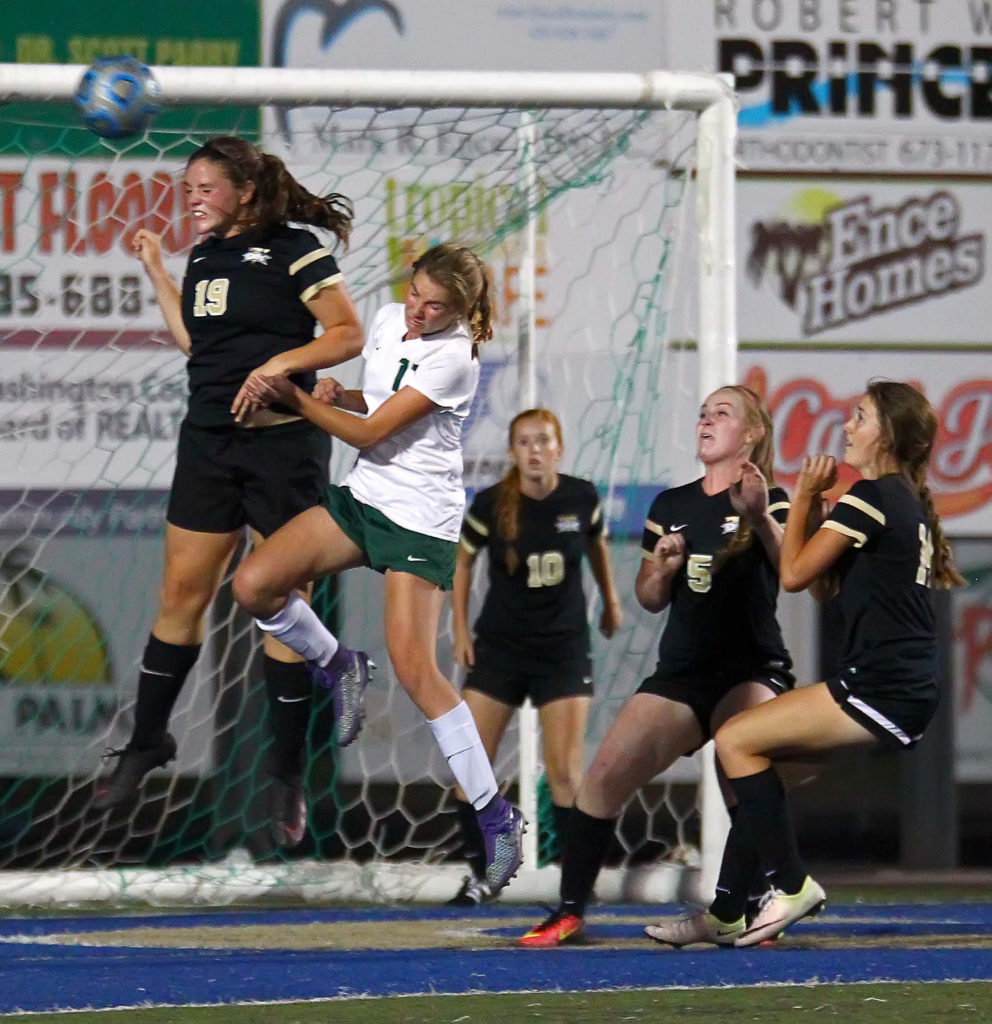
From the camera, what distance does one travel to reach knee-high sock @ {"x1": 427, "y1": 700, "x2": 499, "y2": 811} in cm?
489

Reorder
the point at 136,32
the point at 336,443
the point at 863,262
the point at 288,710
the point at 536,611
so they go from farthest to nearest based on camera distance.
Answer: the point at 863,262
the point at 136,32
the point at 336,443
the point at 536,611
the point at 288,710

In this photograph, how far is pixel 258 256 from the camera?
492 centimetres

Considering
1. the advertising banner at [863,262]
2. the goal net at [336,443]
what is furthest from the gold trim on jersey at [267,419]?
the advertising banner at [863,262]

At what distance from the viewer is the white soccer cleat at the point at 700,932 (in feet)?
15.6

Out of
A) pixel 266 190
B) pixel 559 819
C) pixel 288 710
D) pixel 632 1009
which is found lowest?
pixel 632 1009

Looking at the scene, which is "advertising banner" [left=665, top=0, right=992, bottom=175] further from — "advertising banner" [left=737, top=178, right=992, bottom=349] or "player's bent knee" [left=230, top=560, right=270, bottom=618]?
"player's bent knee" [left=230, top=560, right=270, bottom=618]

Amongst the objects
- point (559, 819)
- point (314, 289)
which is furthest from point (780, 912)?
point (314, 289)

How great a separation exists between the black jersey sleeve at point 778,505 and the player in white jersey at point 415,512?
77 cm

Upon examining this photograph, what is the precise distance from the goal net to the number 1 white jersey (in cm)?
154

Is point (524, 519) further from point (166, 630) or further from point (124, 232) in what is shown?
point (124, 232)

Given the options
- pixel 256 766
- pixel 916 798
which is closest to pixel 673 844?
pixel 916 798

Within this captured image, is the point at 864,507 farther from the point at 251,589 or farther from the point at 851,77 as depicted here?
the point at 851,77

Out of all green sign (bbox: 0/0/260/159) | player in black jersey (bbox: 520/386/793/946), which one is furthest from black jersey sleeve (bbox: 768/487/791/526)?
green sign (bbox: 0/0/260/159)

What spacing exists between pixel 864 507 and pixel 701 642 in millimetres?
565
